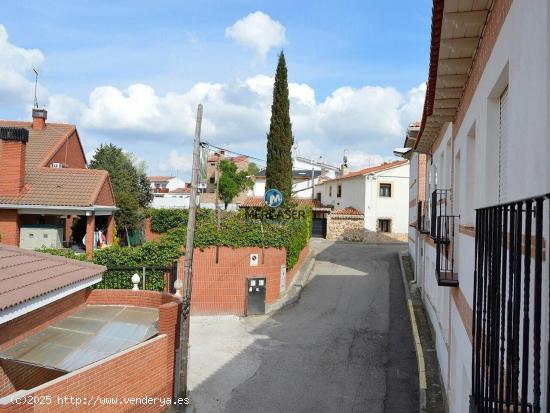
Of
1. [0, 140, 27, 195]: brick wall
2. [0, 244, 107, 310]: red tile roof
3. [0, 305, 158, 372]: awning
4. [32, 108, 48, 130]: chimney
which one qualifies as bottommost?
[0, 305, 158, 372]: awning

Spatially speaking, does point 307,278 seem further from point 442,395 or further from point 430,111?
point 430,111

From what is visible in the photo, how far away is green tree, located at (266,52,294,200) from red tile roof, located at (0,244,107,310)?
16.7m

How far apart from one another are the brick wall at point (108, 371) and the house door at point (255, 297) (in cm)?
589

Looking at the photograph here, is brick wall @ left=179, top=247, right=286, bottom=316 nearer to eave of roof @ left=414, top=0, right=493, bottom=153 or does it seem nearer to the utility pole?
the utility pole

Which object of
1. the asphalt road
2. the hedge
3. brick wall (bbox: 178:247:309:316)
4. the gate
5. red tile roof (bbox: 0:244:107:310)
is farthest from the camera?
the gate

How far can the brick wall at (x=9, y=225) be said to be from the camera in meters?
17.7

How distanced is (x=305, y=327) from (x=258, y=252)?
11.2 feet

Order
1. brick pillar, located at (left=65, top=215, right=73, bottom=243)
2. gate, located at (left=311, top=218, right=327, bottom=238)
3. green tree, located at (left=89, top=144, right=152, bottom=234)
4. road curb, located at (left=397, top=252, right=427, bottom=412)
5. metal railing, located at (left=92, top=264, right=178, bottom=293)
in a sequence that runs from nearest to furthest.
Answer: road curb, located at (left=397, top=252, right=427, bottom=412) → metal railing, located at (left=92, top=264, right=178, bottom=293) → brick pillar, located at (left=65, top=215, right=73, bottom=243) → green tree, located at (left=89, top=144, right=152, bottom=234) → gate, located at (left=311, top=218, right=327, bottom=238)

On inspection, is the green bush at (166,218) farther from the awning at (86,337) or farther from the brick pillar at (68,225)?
the awning at (86,337)

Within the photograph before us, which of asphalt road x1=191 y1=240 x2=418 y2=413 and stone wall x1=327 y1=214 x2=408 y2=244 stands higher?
stone wall x1=327 y1=214 x2=408 y2=244

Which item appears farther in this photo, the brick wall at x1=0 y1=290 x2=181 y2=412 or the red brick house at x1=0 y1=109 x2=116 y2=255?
the red brick house at x1=0 y1=109 x2=116 y2=255

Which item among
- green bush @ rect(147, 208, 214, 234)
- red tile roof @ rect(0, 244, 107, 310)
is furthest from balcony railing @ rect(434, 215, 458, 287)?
green bush @ rect(147, 208, 214, 234)

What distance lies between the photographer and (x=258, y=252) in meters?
16.9

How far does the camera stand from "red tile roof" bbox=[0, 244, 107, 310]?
7047 mm
